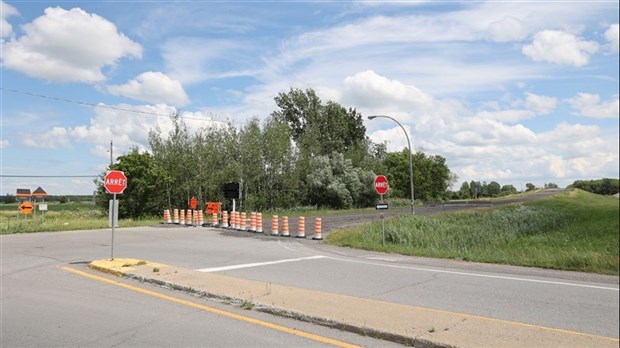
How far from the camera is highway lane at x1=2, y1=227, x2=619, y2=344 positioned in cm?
767

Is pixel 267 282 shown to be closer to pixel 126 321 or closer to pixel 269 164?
pixel 126 321

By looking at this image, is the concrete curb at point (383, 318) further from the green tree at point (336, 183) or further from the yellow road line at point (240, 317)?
the green tree at point (336, 183)

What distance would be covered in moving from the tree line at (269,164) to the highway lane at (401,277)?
91.4 ft

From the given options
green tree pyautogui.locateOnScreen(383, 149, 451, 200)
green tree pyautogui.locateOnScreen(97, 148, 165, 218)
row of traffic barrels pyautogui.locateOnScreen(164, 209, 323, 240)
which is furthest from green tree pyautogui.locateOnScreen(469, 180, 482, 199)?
green tree pyautogui.locateOnScreen(383, 149, 451, 200)

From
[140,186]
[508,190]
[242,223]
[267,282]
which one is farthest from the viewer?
[140,186]

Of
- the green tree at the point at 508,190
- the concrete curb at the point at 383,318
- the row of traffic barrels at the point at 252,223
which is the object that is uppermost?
the green tree at the point at 508,190

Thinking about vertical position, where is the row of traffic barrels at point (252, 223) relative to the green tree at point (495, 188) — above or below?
below

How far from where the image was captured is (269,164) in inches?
2231

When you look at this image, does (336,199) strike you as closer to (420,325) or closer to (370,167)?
(370,167)

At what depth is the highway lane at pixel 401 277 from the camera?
25.2 ft

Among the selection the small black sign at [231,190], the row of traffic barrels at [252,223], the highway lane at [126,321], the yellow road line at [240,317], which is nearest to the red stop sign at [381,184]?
the row of traffic barrels at [252,223]

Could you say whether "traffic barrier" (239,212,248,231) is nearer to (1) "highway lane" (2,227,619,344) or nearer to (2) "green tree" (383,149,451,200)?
→ (1) "highway lane" (2,227,619,344)

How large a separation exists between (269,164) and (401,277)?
4609 centimetres

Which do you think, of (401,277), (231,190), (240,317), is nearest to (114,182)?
(240,317)
